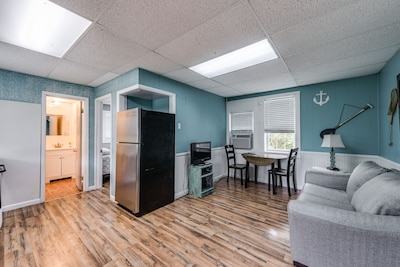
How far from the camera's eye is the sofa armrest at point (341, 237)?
1.22 m

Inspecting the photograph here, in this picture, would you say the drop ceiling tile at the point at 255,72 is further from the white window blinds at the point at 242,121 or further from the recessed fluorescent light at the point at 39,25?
the recessed fluorescent light at the point at 39,25

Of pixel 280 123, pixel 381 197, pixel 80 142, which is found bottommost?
pixel 381 197

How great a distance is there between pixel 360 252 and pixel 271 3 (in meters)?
2.08

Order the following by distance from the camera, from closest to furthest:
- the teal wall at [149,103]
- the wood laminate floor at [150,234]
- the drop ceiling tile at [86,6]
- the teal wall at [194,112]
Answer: the drop ceiling tile at [86,6]
the wood laminate floor at [150,234]
the teal wall at [194,112]
the teal wall at [149,103]

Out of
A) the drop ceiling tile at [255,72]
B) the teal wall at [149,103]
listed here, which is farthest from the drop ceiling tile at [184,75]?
the teal wall at [149,103]

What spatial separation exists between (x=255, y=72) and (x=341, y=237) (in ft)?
8.42

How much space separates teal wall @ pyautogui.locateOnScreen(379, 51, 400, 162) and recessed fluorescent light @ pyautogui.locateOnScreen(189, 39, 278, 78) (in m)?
1.62

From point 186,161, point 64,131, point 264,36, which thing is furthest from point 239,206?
point 64,131

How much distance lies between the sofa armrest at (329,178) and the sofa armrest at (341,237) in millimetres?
1411

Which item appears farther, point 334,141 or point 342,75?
point 342,75

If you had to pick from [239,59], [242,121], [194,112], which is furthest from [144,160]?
[242,121]

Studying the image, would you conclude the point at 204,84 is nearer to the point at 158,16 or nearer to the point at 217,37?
the point at 217,37

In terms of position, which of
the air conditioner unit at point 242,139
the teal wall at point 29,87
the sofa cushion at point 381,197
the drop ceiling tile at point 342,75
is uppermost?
the drop ceiling tile at point 342,75

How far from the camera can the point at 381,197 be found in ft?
4.66
